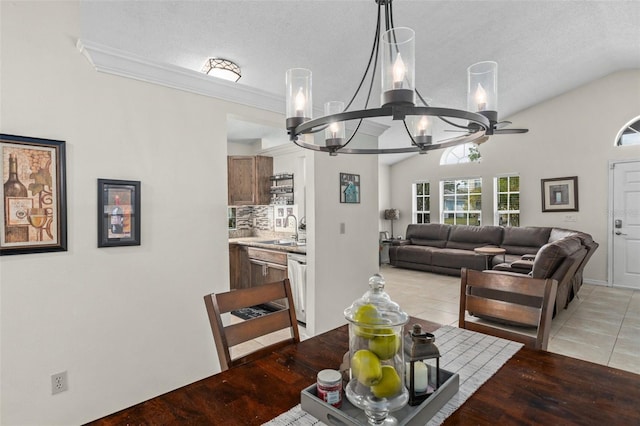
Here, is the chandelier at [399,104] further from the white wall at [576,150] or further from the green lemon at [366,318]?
the white wall at [576,150]

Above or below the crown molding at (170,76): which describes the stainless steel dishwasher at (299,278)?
below

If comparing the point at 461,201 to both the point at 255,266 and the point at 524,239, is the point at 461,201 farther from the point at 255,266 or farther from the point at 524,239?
the point at 255,266

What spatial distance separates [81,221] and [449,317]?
3.78 metres

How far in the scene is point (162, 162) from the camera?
2.19 m

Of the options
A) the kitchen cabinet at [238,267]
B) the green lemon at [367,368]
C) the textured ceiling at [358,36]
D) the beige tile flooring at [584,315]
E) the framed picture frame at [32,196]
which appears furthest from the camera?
the kitchen cabinet at [238,267]

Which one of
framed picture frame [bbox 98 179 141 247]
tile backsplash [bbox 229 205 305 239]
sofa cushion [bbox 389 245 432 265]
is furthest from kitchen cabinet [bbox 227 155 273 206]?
sofa cushion [bbox 389 245 432 265]

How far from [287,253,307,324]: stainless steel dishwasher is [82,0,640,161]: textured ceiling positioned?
180 cm

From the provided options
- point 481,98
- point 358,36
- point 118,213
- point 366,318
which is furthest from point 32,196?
point 358,36

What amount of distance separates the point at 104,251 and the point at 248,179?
3.18 meters

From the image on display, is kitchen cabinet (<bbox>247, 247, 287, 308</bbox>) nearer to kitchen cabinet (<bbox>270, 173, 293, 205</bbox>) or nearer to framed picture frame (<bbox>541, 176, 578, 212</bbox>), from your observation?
kitchen cabinet (<bbox>270, 173, 293, 205</bbox>)

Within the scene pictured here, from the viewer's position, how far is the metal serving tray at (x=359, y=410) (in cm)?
88

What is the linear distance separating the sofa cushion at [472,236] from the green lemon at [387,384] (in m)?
6.48

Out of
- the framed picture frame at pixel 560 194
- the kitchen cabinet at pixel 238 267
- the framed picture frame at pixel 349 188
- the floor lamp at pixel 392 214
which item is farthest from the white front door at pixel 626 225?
the kitchen cabinet at pixel 238 267

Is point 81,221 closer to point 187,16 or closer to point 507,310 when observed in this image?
point 187,16
